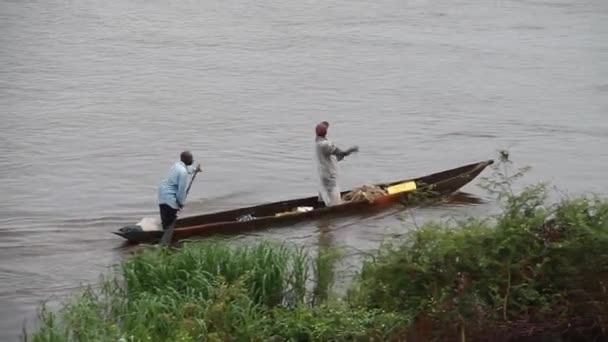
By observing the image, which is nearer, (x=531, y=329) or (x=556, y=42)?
(x=531, y=329)

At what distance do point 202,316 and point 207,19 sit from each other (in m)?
33.7

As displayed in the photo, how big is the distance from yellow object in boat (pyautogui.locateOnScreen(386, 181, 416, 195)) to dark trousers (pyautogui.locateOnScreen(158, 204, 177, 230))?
420cm

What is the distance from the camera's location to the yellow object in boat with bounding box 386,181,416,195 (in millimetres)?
19180

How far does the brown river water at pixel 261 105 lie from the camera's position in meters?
19.8

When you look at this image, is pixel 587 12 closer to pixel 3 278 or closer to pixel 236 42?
pixel 236 42

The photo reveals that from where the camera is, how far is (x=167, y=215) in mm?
16484

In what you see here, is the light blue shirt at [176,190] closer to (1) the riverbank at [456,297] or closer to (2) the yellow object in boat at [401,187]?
(2) the yellow object in boat at [401,187]

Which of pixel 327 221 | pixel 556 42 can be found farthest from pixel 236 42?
pixel 327 221

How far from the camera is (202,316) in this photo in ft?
35.6

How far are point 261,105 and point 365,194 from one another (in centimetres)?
1232

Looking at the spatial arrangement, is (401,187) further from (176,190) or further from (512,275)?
(512,275)

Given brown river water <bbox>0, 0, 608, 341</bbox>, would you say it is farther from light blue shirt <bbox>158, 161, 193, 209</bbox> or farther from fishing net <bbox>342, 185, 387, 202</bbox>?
light blue shirt <bbox>158, 161, 193, 209</bbox>

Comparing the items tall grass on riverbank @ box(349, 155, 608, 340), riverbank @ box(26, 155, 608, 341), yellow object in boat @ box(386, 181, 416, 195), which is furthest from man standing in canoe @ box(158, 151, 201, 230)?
tall grass on riverbank @ box(349, 155, 608, 340)

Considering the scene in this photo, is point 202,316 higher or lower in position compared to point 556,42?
lower
